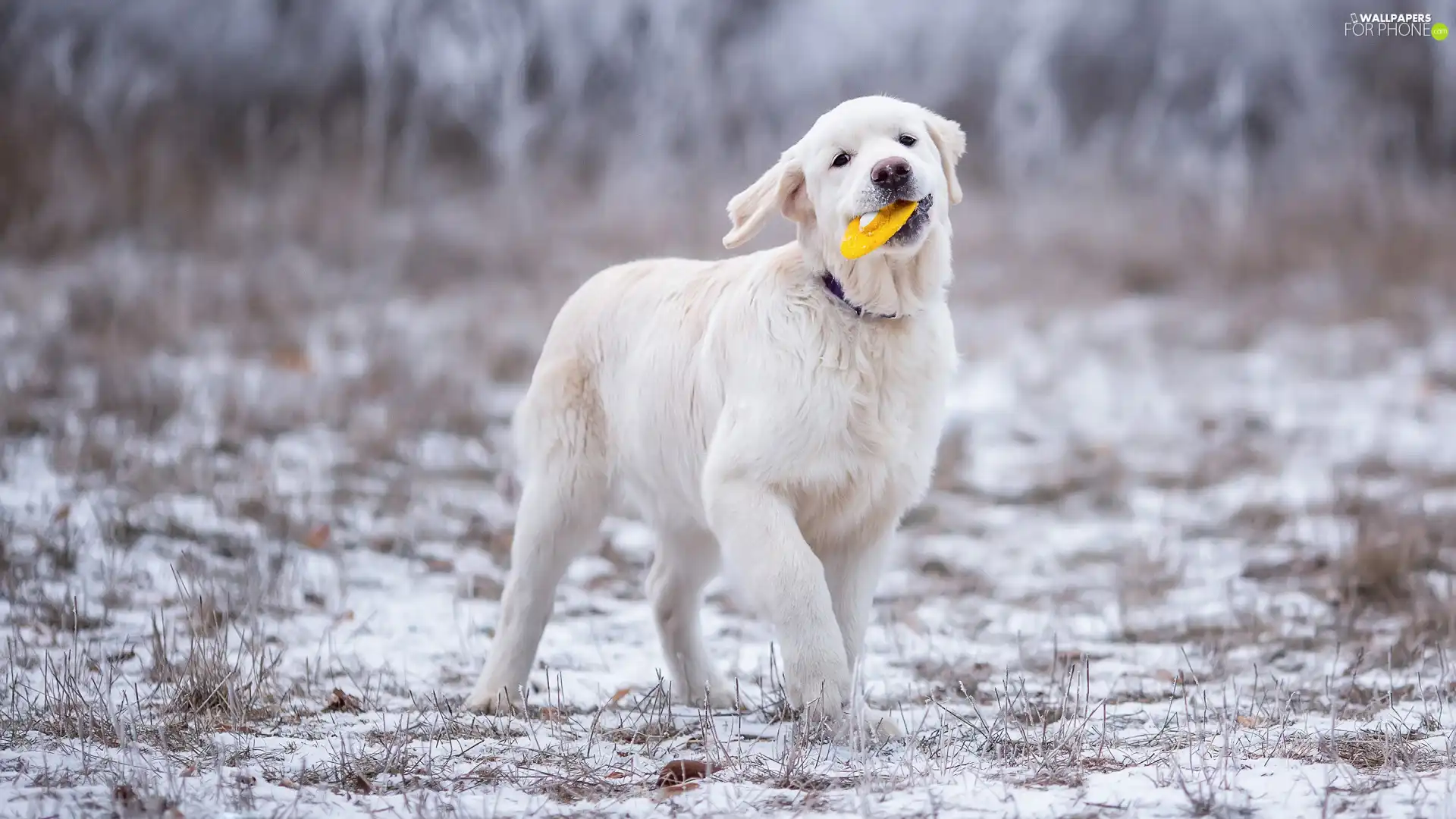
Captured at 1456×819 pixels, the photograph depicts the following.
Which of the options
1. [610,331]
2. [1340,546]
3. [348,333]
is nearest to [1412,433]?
[1340,546]

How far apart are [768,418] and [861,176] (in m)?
0.72

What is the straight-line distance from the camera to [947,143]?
3.95 metres

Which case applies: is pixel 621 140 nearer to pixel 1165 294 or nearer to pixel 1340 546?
pixel 1165 294

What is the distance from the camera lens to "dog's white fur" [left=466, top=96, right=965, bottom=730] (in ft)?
11.7

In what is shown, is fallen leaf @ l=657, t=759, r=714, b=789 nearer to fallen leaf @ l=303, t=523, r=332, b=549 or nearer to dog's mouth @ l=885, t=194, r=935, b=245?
dog's mouth @ l=885, t=194, r=935, b=245

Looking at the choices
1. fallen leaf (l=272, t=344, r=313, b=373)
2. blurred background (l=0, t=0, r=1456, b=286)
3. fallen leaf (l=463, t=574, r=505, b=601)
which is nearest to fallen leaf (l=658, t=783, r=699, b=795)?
fallen leaf (l=463, t=574, r=505, b=601)

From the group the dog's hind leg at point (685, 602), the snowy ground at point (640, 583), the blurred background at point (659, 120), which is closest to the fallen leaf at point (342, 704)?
Answer: the snowy ground at point (640, 583)

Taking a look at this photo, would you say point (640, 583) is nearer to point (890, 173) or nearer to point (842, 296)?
point (842, 296)

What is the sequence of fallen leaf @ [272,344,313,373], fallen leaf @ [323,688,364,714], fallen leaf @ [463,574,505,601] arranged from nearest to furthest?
fallen leaf @ [323,688,364,714]
fallen leaf @ [463,574,505,601]
fallen leaf @ [272,344,313,373]

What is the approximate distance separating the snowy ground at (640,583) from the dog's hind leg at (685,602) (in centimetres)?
15

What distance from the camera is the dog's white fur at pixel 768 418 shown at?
11.7 feet

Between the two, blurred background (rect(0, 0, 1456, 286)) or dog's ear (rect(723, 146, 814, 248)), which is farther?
blurred background (rect(0, 0, 1456, 286))

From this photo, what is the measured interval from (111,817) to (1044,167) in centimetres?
1370

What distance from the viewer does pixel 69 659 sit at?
4023mm
